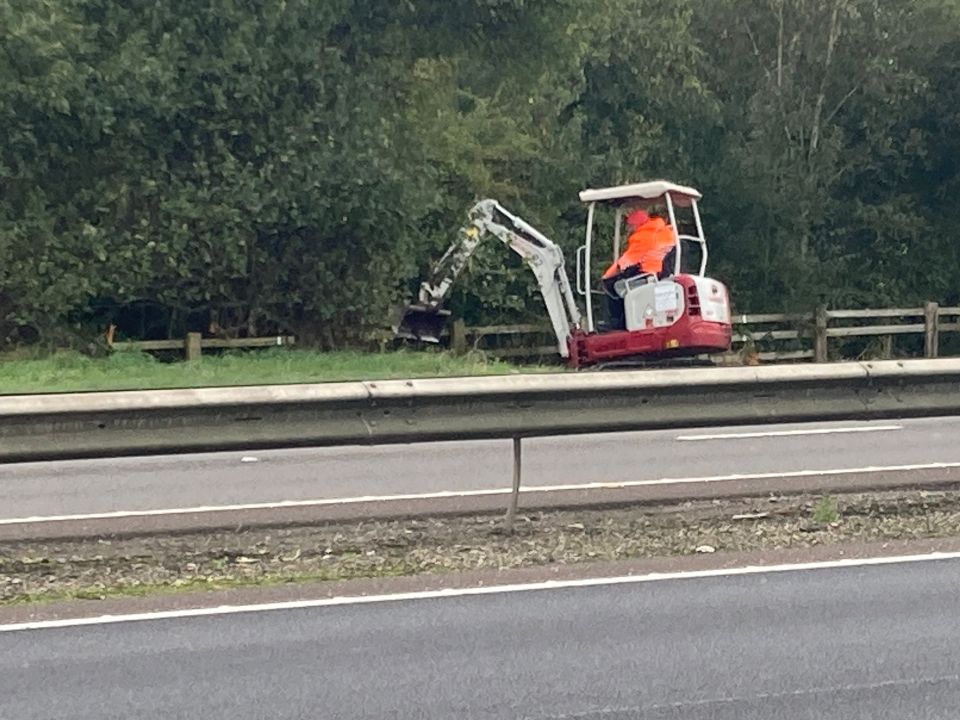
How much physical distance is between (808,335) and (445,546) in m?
20.7

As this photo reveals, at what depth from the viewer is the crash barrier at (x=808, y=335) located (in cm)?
2609

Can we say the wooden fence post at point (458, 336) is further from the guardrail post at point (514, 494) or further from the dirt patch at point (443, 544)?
the guardrail post at point (514, 494)

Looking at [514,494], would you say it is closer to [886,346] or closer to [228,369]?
[228,369]

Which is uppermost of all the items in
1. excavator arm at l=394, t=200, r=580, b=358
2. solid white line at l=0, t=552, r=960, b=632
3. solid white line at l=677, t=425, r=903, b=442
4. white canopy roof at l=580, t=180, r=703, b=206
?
white canopy roof at l=580, t=180, r=703, b=206

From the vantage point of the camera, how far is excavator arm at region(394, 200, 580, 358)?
22.8m

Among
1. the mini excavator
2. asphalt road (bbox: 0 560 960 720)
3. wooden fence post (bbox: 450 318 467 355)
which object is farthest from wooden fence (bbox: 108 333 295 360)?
asphalt road (bbox: 0 560 960 720)

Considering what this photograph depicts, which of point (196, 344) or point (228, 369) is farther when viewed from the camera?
point (196, 344)

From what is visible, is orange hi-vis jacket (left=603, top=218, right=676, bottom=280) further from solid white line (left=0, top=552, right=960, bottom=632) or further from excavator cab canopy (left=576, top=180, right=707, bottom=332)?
solid white line (left=0, top=552, right=960, bottom=632)

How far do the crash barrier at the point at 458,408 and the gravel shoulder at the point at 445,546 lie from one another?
1.86 feet

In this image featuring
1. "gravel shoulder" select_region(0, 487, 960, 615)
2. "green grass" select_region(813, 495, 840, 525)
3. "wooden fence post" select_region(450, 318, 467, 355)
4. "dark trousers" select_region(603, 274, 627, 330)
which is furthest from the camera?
"wooden fence post" select_region(450, 318, 467, 355)

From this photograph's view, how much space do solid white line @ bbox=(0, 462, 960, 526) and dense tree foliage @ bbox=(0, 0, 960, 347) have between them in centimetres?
1225

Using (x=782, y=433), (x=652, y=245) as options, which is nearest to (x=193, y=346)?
(x=652, y=245)

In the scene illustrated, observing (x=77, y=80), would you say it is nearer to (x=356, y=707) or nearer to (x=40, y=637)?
(x=40, y=637)

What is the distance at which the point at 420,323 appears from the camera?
928 inches
